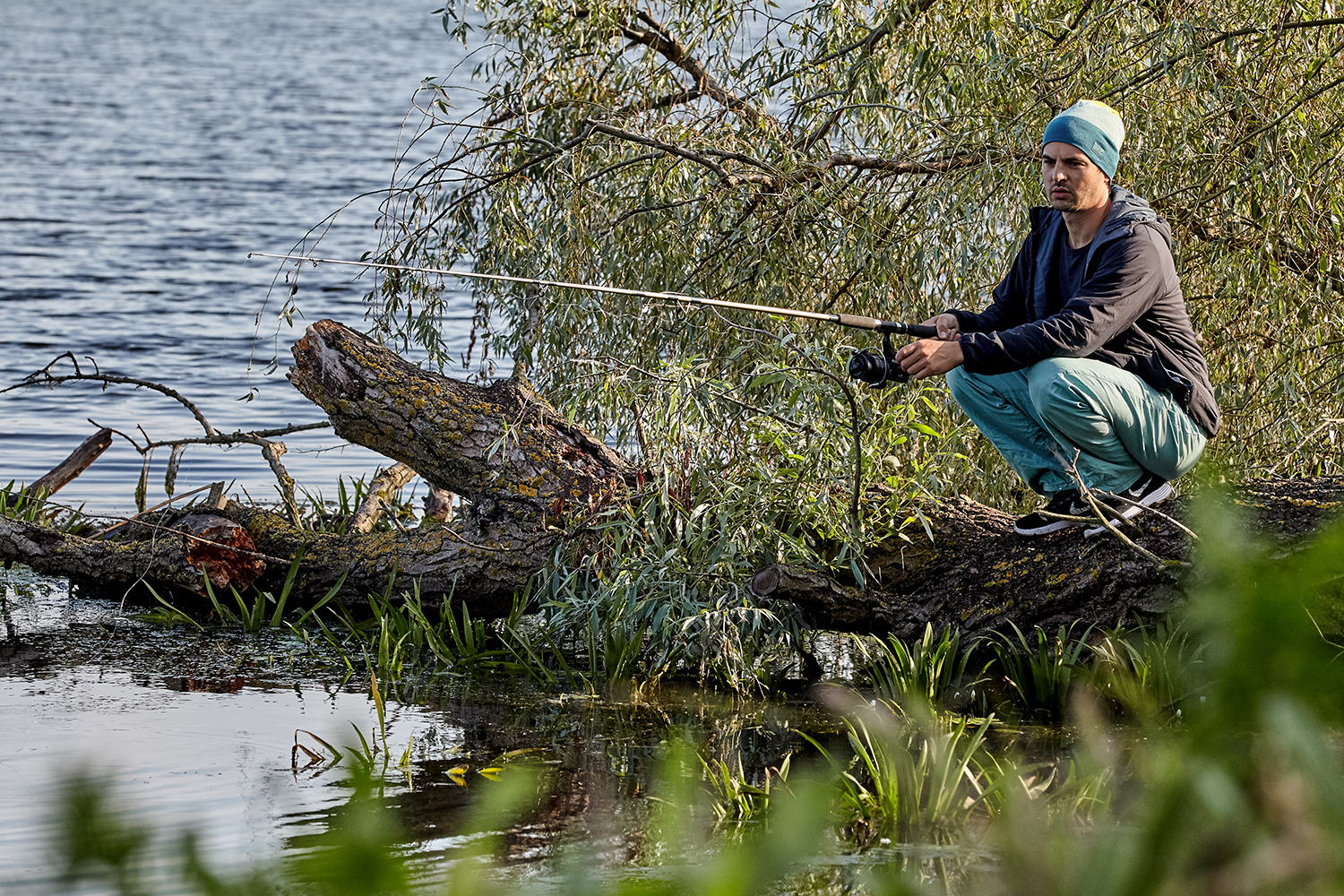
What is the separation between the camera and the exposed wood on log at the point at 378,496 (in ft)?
19.7

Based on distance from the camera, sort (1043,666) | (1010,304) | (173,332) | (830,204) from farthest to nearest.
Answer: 1. (173,332)
2. (830,204)
3. (1010,304)
4. (1043,666)

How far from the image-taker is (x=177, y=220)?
16.0 m

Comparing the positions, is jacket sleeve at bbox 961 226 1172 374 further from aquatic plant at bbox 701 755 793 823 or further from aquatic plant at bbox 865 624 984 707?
aquatic plant at bbox 701 755 793 823

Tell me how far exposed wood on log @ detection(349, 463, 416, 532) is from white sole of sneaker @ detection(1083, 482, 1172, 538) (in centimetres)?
292

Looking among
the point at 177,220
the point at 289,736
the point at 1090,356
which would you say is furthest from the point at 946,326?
the point at 177,220

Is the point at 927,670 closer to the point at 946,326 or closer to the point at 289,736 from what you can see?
the point at 946,326

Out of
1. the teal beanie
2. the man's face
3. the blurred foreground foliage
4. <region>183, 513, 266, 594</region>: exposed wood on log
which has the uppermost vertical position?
the teal beanie

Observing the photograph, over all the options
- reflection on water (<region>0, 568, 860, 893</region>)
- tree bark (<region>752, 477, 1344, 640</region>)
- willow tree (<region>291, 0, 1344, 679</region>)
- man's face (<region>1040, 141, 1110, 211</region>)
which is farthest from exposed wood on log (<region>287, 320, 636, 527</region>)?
man's face (<region>1040, 141, 1110, 211</region>)

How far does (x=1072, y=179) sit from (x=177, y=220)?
13.9 metres

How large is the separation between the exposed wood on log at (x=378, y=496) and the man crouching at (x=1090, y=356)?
2.65 m

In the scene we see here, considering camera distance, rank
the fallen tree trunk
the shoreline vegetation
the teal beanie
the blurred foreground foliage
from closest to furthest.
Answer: the blurred foreground foliage → the shoreline vegetation → the fallen tree trunk → the teal beanie

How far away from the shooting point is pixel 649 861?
2711 mm

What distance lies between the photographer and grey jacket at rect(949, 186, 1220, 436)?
3988 mm

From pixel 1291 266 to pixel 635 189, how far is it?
2.75 metres
